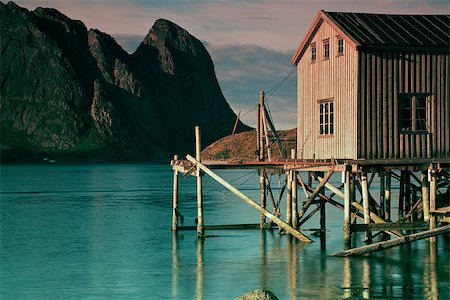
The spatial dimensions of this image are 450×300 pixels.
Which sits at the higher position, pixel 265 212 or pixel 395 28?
pixel 395 28

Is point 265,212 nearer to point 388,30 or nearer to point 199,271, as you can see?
point 199,271

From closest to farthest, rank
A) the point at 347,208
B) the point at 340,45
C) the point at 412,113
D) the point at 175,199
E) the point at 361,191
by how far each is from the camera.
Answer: the point at 347,208 → the point at 412,113 → the point at 340,45 → the point at 361,191 → the point at 175,199

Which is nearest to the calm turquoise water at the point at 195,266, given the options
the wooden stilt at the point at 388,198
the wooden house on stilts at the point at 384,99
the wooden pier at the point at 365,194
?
the wooden pier at the point at 365,194

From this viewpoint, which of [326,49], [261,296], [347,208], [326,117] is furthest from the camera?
[326,49]

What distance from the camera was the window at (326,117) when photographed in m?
37.4

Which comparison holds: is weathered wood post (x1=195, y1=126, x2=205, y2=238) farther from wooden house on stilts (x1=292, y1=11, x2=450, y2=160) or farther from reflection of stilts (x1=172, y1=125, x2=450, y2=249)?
wooden house on stilts (x1=292, y1=11, x2=450, y2=160)

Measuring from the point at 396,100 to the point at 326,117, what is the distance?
3.64 meters

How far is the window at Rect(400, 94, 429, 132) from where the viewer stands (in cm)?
3600

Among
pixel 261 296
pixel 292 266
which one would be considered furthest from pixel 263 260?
pixel 261 296

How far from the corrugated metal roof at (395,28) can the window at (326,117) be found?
11.3 ft

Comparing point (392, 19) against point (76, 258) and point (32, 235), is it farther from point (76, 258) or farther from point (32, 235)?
point (32, 235)

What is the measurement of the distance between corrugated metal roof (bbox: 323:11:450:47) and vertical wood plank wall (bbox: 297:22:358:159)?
747mm

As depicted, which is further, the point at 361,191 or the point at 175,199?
the point at 175,199

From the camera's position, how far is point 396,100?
35688mm
